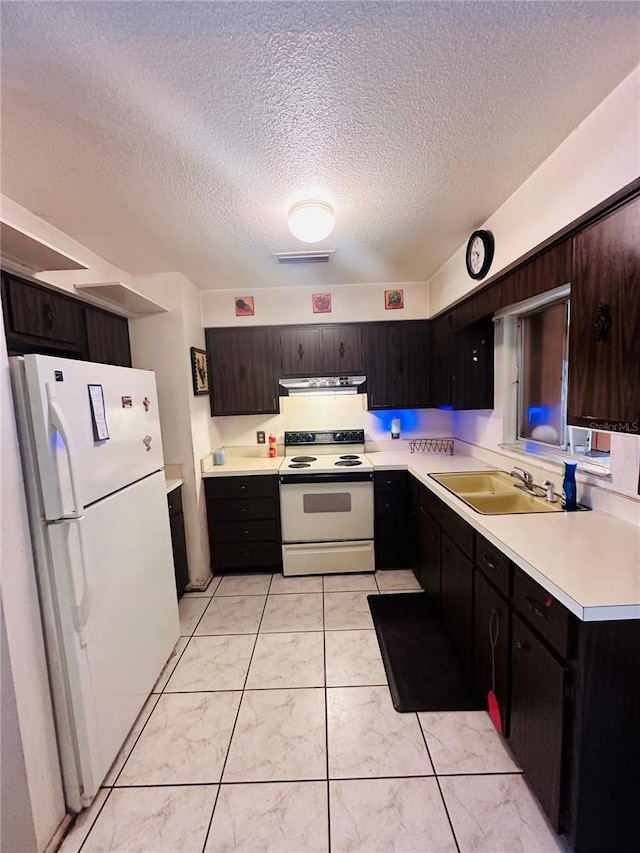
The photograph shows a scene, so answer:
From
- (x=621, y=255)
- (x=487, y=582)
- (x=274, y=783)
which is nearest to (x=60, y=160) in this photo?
(x=621, y=255)

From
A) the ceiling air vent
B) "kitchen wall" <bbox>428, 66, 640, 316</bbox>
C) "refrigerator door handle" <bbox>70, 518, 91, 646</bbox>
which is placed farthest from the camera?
the ceiling air vent

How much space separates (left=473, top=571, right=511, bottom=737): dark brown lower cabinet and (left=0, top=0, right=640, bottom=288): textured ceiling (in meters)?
1.88

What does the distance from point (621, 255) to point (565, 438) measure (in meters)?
1.07

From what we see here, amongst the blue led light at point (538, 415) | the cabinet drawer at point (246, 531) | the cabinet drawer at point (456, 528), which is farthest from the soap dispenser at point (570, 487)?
the cabinet drawer at point (246, 531)

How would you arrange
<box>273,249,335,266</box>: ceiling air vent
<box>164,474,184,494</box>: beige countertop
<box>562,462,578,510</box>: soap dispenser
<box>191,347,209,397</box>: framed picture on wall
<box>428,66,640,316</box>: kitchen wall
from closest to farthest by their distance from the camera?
<box>428,66,640,316</box>: kitchen wall, <box>562,462,578,510</box>: soap dispenser, <box>273,249,335,266</box>: ceiling air vent, <box>164,474,184,494</box>: beige countertop, <box>191,347,209,397</box>: framed picture on wall

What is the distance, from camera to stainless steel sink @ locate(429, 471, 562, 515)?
1796 millimetres

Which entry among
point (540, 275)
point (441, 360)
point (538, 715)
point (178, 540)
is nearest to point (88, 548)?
point (178, 540)

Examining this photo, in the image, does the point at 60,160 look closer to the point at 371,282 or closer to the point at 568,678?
the point at 371,282

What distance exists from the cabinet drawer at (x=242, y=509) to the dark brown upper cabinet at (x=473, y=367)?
1.77 meters

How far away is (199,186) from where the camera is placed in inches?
61.4

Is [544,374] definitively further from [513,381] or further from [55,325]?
[55,325]

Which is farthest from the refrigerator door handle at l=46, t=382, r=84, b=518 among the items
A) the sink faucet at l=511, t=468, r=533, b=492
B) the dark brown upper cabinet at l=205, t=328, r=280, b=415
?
the sink faucet at l=511, t=468, r=533, b=492

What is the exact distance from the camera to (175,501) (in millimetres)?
2537

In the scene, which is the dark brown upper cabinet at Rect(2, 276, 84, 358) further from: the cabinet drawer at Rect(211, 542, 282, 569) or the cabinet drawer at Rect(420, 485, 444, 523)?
the cabinet drawer at Rect(420, 485, 444, 523)
